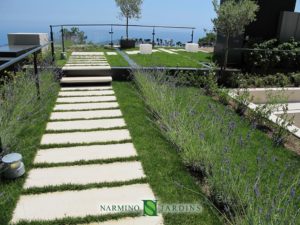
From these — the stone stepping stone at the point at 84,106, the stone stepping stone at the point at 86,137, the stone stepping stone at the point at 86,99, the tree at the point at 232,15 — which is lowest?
the stone stepping stone at the point at 86,137

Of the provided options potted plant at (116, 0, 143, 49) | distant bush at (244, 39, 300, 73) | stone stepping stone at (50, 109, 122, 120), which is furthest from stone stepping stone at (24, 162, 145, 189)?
potted plant at (116, 0, 143, 49)

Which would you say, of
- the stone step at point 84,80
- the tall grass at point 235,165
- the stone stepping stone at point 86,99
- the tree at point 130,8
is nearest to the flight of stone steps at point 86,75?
the stone step at point 84,80

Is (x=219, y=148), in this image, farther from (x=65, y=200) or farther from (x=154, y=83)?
(x=154, y=83)

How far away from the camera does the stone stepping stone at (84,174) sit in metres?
2.68

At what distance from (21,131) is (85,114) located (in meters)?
1.12

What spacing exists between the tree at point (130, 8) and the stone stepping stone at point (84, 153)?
10.7m

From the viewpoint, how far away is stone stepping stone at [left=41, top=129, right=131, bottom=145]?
11.7 feet

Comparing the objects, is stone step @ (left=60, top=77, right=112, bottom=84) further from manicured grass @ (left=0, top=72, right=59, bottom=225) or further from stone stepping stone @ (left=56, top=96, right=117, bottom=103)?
manicured grass @ (left=0, top=72, right=59, bottom=225)

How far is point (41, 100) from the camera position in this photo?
16.0 feet

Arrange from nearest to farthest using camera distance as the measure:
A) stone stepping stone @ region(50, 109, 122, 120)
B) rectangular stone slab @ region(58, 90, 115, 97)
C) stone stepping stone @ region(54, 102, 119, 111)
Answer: stone stepping stone @ region(50, 109, 122, 120), stone stepping stone @ region(54, 102, 119, 111), rectangular stone slab @ region(58, 90, 115, 97)

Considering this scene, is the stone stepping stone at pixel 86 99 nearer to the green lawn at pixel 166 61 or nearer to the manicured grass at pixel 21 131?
the manicured grass at pixel 21 131

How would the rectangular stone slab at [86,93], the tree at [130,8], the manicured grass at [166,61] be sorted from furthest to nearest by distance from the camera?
the tree at [130,8]
the manicured grass at [166,61]
the rectangular stone slab at [86,93]

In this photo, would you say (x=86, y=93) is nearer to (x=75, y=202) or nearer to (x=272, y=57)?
(x=75, y=202)

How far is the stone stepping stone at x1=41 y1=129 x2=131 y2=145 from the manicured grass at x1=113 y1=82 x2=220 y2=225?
0.19 m
